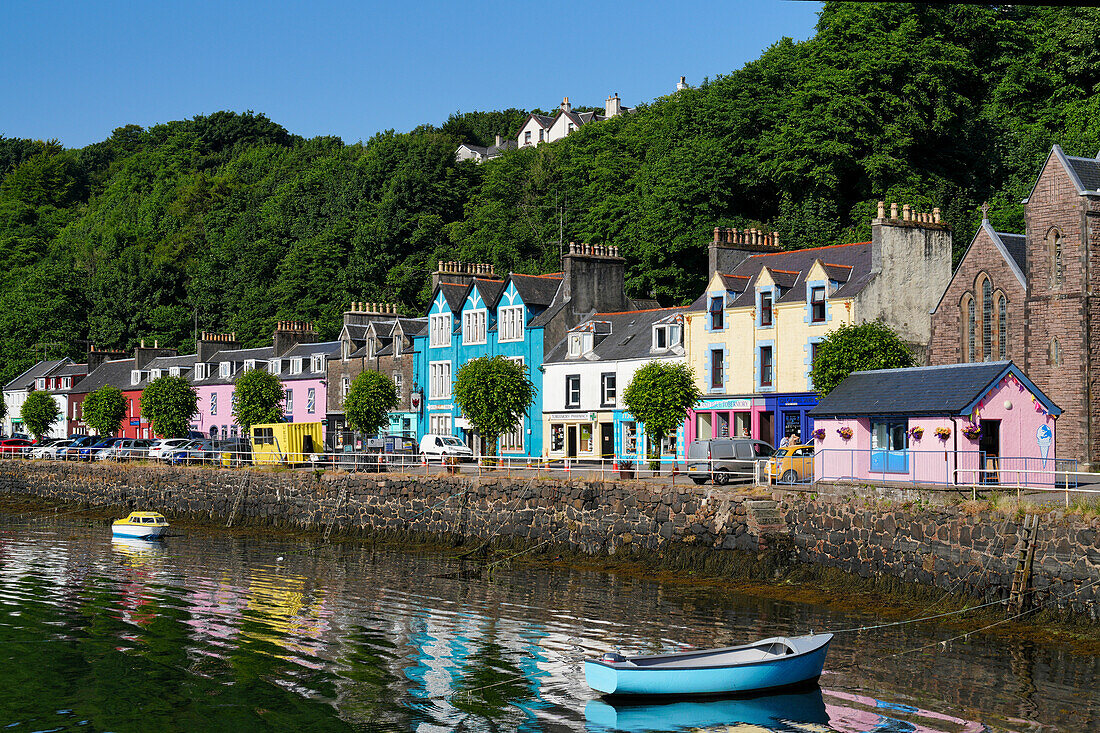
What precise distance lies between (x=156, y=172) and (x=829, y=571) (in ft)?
534

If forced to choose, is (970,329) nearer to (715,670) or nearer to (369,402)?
(715,670)

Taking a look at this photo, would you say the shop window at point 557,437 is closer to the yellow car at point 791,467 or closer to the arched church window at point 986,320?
the yellow car at point 791,467

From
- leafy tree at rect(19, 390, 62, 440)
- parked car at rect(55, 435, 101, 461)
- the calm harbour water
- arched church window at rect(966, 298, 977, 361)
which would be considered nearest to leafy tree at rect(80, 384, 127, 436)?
parked car at rect(55, 435, 101, 461)

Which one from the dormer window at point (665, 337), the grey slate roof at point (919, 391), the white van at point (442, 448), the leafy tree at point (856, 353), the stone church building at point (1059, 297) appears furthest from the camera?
the dormer window at point (665, 337)

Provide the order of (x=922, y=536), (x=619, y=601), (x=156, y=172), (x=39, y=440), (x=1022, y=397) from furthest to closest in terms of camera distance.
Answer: (x=156, y=172) → (x=39, y=440) → (x=1022, y=397) → (x=619, y=601) → (x=922, y=536)

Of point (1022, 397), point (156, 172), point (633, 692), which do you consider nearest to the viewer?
point (633, 692)

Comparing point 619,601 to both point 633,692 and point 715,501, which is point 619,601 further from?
point 633,692

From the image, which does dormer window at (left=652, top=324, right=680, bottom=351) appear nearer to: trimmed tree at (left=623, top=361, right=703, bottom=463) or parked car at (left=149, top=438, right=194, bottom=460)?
trimmed tree at (left=623, top=361, right=703, bottom=463)

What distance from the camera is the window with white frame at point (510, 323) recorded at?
63.6 meters

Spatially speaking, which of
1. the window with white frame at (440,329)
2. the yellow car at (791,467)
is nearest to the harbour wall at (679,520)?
the yellow car at (791,467)

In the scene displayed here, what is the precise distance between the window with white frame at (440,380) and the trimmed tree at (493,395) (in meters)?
12.7

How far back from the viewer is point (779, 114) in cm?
7200

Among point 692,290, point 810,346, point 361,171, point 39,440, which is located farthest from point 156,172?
point 810,346

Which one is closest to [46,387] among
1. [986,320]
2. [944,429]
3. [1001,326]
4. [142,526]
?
[142,526]
